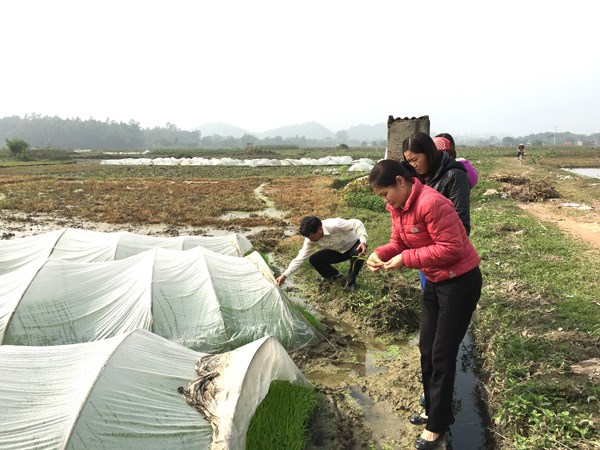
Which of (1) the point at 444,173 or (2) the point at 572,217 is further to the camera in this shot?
(2) the point at 572,217

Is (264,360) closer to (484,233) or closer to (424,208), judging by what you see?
(424,208)

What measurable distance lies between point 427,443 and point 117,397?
2.64 metres

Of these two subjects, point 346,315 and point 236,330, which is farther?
point 346,315

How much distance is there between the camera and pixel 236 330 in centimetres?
548

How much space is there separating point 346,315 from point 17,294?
485 cm

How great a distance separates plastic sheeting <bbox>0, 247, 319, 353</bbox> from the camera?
5227 millimetres

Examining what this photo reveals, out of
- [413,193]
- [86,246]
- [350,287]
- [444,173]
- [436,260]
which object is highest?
[444,173]

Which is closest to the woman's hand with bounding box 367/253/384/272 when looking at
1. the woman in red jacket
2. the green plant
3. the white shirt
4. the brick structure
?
the woman in red jacket

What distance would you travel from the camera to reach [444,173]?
3557mm

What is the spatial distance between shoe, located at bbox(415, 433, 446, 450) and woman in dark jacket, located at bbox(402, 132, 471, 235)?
1.98 m

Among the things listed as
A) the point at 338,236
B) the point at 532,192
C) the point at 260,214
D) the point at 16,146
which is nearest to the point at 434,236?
the point at 338,236

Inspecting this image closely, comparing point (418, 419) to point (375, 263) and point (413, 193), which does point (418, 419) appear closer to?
point (375, 263)

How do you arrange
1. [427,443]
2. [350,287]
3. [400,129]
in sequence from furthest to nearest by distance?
[400,129], [350,287], [427,443]

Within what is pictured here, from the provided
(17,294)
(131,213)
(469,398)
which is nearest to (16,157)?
(131,213)
